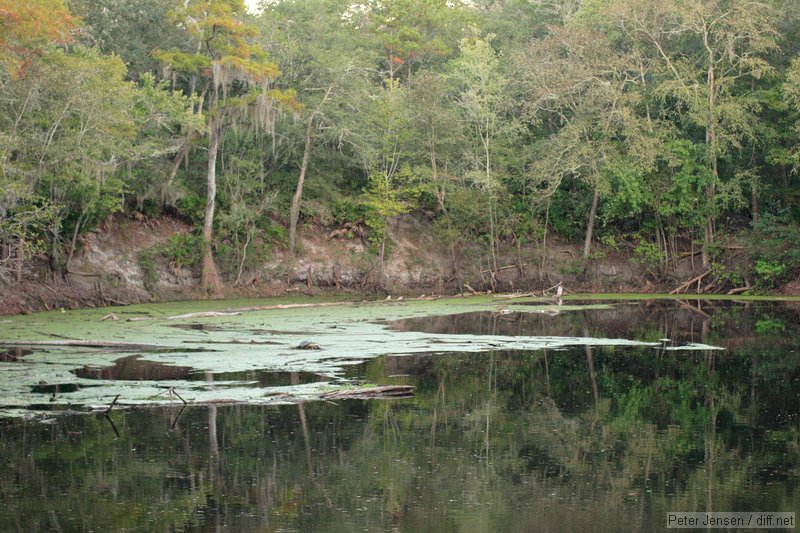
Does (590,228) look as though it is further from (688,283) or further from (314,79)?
(314,79)

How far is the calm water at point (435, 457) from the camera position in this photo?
399 inches

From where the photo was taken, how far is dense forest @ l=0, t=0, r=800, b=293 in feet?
122

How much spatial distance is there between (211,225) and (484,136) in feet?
43.3

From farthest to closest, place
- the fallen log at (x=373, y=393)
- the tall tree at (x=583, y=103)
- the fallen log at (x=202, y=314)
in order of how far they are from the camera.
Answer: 1. the tall tree at (x=583, y=103)
2. the fallen log at (x=202, y=314)
3. the fallen log at (x=373, y=393)

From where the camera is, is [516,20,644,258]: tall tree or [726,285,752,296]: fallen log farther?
[516,20,644,258]: tall tree

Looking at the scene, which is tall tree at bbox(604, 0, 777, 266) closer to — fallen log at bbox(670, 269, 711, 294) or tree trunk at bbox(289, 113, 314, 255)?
fallen log at bbox(670, 269, 711, 294)

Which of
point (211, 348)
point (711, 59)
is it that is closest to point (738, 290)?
point (711, 59)

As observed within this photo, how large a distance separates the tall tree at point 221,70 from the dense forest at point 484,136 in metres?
0.08

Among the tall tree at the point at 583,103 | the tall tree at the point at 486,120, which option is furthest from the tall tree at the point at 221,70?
the tall tree at the point at 583,103

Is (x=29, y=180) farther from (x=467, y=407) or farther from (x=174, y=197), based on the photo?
(x=467, y=407)

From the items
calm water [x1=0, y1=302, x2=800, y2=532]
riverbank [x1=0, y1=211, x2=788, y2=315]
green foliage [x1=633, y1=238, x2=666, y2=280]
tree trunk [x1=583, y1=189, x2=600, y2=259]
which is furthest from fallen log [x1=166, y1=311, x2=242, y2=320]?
green foliage [x1=633, y1=238, x2=666, y2=280]

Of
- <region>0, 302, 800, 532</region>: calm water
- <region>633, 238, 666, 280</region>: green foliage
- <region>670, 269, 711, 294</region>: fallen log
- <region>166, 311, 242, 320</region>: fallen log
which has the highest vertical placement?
<region>633, 238, 666, 280</region>: green foliage

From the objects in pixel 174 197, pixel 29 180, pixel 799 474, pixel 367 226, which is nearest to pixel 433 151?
pixel 367 226

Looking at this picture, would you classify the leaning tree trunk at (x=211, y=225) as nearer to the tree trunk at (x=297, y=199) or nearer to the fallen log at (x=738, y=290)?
the tree trunk at (x=297, y=199)
